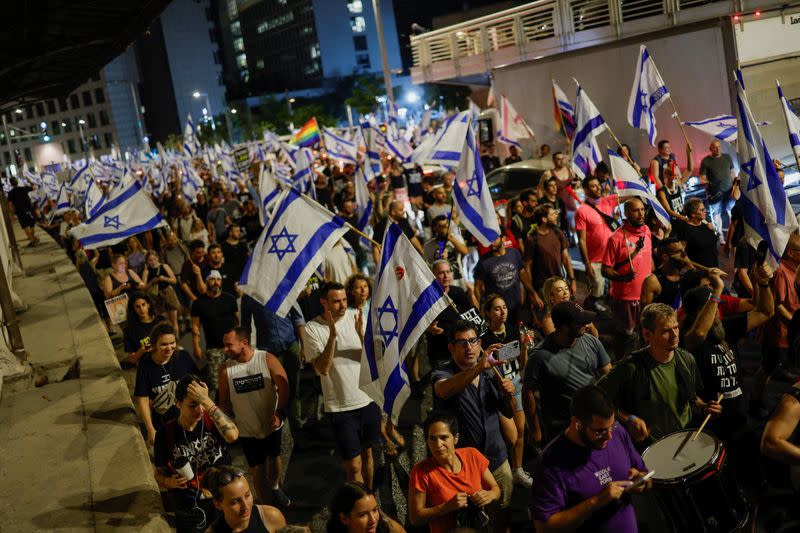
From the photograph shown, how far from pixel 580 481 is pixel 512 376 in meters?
2.29

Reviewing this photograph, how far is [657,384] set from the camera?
16.7 ft

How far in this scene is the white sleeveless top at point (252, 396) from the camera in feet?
21.0

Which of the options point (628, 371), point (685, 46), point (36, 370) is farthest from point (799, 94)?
point (36, 370)

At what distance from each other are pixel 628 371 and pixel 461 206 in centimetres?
378

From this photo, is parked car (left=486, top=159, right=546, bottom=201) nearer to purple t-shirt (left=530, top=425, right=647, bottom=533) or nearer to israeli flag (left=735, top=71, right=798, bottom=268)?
israeli flag (left=735, top=71, right=798, bottom=268)

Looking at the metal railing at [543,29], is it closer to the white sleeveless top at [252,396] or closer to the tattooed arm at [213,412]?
the white sleeveless top at [252,396]

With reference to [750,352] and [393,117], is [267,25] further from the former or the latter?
[750,352]

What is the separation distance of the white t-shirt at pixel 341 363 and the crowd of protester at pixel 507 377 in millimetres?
14

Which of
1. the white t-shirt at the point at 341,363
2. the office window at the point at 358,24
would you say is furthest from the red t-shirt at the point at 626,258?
the office window at the point at 358,24

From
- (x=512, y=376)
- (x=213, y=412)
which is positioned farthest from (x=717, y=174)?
(x=213, y=412)

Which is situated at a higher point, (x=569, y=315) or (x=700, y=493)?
(x=569, y=315)

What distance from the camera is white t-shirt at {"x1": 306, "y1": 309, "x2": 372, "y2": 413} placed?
6.39 metres

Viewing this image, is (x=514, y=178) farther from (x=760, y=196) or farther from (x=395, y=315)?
(x=395, y=315)

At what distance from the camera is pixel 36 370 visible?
964cm
